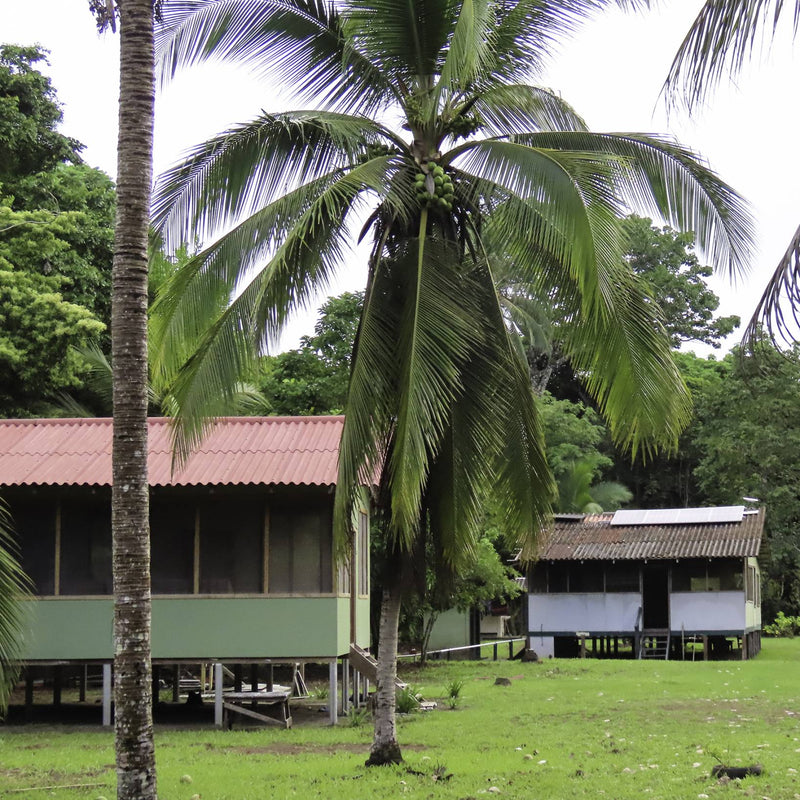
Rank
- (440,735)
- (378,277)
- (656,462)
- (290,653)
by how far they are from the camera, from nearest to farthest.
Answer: (378,277)
(440,735)
(290,653)
(656,462)

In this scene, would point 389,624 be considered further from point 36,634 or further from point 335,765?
point 36,634

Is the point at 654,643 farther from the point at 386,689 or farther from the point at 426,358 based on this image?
the point at 426,358

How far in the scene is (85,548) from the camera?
1692 centimetres

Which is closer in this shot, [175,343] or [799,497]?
[175,343]

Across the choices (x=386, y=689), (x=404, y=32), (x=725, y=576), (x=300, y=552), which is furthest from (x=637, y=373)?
(x=725, y=576)

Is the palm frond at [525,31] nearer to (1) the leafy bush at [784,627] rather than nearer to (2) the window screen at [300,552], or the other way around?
(2) the window screen at [300,552]

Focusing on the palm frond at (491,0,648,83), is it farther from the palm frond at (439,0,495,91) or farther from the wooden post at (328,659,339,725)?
the wooden post at (328,659,339,725)

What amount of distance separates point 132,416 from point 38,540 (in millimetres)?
9887

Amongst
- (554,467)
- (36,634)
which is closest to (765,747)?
(36,634)

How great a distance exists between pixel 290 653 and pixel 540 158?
9.01 metres

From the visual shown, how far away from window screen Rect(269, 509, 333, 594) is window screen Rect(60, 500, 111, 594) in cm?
249

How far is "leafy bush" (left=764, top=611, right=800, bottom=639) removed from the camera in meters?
41.3

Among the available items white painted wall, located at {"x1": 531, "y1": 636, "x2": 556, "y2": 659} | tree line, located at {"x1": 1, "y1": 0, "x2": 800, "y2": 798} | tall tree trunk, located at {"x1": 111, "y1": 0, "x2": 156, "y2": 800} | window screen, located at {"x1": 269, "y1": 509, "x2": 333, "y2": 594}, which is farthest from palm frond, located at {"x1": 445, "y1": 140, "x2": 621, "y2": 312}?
white painted wall, located at {"x1": 531, "y1": 636, "x2": 556, "y2": 659}

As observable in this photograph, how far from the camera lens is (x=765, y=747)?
1247 cm
